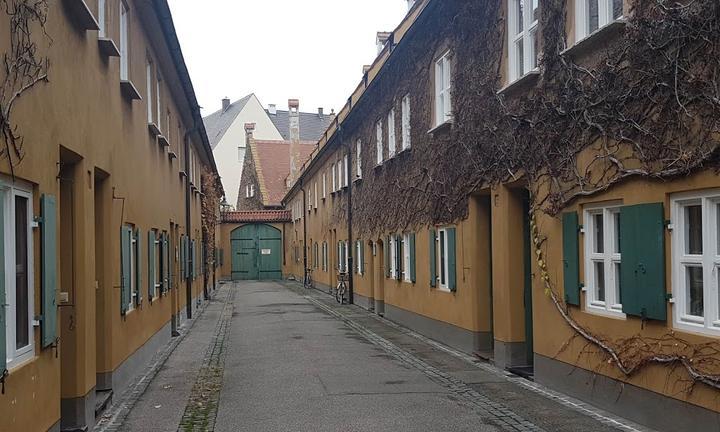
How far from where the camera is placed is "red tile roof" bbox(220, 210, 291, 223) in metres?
49.8

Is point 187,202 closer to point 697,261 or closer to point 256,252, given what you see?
Result: point 697,261

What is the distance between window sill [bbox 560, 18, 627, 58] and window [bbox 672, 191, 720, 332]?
195 centimetres

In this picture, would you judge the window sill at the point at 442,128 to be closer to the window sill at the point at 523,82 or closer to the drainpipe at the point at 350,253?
the window sill at the point at 523,82

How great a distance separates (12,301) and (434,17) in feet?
35.1

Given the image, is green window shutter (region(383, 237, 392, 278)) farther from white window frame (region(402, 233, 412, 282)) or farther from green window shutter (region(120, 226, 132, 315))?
green window shutter (region(120, 226, 132, 315))

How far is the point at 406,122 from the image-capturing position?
58.0 feet

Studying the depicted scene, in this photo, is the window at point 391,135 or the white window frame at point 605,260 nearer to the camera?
the white window frame at point 605,260

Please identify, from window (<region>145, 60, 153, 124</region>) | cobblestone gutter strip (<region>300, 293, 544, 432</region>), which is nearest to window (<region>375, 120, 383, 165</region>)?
cobblestone gutter strip (<region>300, 293, 544, 432</region>)

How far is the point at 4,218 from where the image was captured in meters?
5.50

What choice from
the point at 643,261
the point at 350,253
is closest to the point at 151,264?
the point at 643,261

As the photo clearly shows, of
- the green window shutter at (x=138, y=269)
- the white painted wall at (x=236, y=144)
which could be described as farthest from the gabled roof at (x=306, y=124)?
the green window shutter at (x=138, y=269)

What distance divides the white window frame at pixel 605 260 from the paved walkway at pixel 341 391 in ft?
3.77

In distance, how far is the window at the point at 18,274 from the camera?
556 cm

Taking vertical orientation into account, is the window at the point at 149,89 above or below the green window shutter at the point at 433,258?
above
